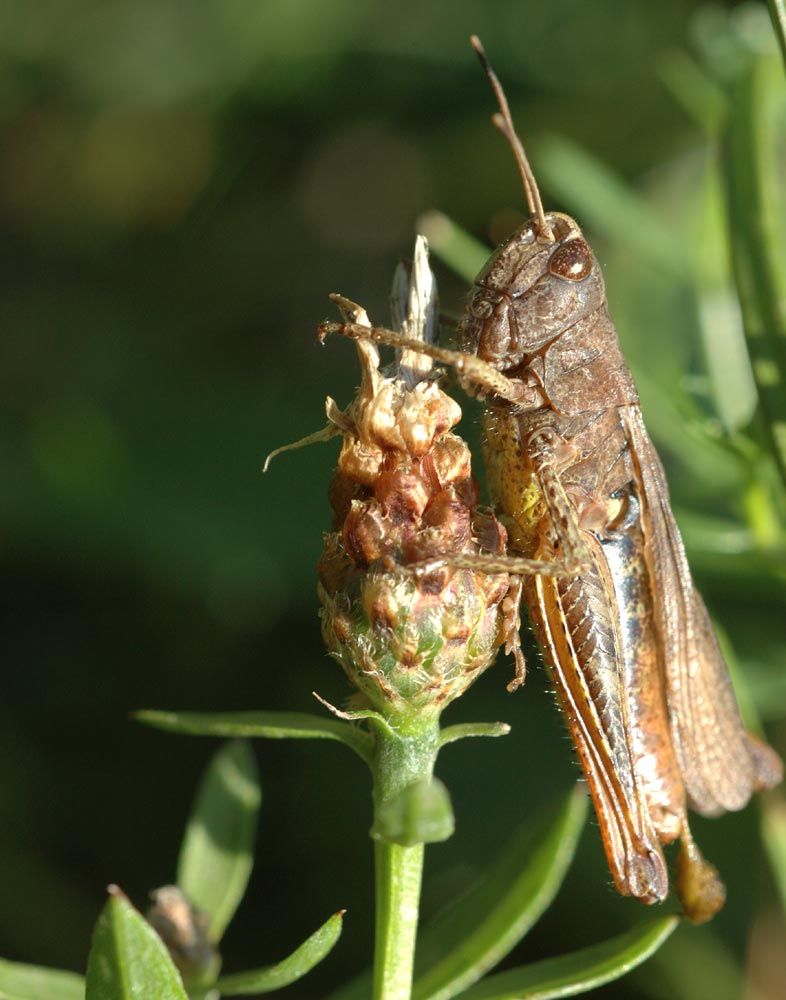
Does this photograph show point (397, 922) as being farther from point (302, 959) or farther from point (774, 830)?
point (774, 830)

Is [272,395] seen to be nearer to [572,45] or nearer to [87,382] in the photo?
[87,382]

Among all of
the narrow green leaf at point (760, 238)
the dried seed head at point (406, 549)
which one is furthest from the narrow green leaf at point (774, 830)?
the dried seed head at point (406, 549)

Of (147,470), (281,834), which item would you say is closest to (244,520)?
(147,470)

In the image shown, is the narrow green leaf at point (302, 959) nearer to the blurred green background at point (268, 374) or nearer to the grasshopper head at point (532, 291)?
the grasshopper head at point (532, 291)

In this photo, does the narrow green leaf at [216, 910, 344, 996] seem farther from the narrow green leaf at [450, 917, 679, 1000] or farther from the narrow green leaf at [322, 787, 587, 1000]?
the narrow green leaf at [450, 917, 679, 1000]

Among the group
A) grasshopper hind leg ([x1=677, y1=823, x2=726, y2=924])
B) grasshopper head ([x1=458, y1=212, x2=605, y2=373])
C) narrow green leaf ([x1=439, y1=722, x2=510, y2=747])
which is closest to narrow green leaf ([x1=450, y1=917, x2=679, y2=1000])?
narrow green leaf ([x1=439, y1=722, x2=510, y2=747])

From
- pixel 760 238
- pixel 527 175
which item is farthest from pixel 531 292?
pixel 760 238

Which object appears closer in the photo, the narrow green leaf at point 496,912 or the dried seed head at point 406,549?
the dried seed head at point 406,549
